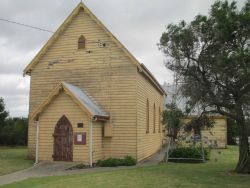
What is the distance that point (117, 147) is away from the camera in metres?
22.0

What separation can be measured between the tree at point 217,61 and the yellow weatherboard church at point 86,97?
5.53m

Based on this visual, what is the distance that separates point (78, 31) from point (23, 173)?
401 inches

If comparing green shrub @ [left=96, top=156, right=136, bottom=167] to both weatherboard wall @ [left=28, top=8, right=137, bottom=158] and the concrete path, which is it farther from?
weatherboard wall @ [left=28, top=8, right=137, bottom=158]

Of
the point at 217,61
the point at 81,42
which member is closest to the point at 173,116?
the point at 217,61

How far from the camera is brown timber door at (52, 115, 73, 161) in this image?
69.0 ft

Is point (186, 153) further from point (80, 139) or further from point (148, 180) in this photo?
point (148, 180)

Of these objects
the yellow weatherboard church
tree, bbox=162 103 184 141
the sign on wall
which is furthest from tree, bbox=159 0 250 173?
the sign on wall

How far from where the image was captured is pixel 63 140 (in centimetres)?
2127

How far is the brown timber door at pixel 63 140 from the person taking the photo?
2103 cm

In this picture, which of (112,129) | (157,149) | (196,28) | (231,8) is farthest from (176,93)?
(157,149)

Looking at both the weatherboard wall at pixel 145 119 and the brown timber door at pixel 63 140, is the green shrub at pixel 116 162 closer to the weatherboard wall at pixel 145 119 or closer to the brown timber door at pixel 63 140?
the weatherboard wall at pixel 145 119

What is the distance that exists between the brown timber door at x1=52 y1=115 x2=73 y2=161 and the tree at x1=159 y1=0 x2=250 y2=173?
24.4ft

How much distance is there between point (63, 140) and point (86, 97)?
3047 millimetres

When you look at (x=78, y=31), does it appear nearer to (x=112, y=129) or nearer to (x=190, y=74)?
(x=112, y=129)
